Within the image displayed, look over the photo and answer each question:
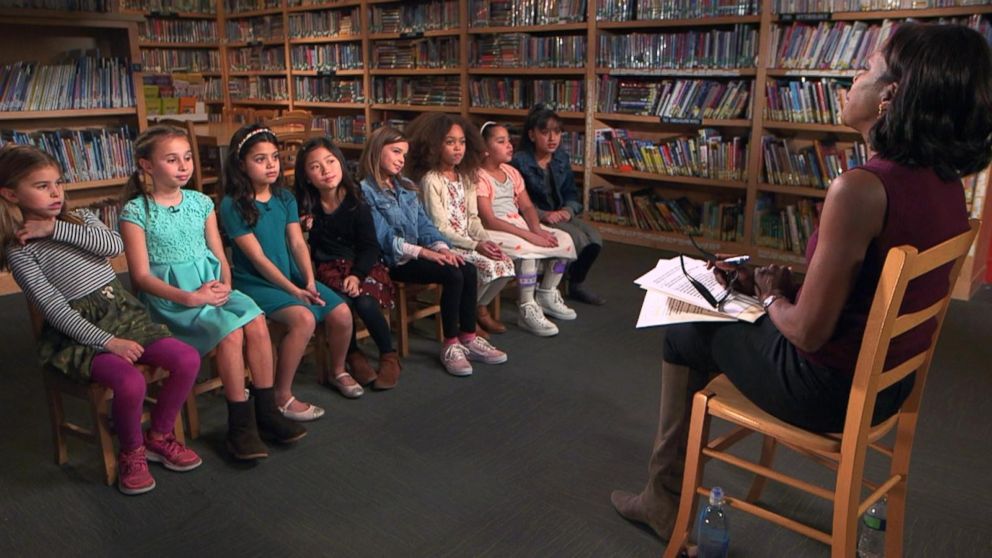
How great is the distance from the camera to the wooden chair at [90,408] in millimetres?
2033

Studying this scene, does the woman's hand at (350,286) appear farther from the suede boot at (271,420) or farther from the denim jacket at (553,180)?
the denim jacket at (553,180)

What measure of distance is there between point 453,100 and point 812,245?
15.4ft

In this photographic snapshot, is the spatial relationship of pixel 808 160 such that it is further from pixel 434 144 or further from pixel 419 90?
pixel 419 90

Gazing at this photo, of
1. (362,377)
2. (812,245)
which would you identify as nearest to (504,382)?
(362,377)

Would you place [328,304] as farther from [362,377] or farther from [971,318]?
[971,318]

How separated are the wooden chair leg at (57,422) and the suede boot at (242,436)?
1.60 feet

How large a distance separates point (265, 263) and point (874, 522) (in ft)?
6.37

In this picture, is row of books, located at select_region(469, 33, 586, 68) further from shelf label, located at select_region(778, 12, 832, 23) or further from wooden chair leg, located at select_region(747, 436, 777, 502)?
wooden chair leg, located at select_region(747, 436, 777, 502)

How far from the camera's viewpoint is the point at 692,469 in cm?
159

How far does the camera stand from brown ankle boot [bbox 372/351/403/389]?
2723 mm

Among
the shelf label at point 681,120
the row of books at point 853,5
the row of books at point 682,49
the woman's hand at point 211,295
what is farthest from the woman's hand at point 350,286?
the row of books at point 853,5

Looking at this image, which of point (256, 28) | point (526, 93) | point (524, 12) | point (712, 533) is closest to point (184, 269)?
point (712, 533)

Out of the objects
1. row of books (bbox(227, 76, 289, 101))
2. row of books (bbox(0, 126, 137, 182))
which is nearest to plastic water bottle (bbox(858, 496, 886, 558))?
row of books (bbox(0, 126, 137, 182))

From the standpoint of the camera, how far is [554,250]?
3.38 m
